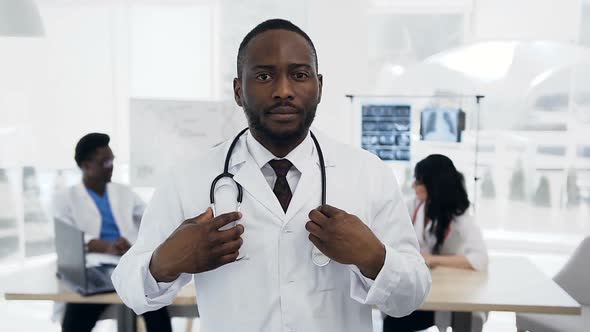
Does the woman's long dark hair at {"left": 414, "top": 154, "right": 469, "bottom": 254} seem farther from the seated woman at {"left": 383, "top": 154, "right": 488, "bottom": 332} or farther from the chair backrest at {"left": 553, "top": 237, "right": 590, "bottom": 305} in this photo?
the chair backrest at {"left": 553, "top": 237, "right": 590, "bottom": 305}

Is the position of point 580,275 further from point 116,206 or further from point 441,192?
point 116,206

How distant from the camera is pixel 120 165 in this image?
419 cm

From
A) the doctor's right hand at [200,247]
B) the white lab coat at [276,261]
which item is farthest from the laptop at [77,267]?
the doctor's right hand at [200,247]

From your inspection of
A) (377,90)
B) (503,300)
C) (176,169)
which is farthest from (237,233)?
(377,90)

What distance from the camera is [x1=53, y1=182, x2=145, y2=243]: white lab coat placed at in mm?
2510

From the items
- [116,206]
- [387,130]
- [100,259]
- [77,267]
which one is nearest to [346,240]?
[77,267]

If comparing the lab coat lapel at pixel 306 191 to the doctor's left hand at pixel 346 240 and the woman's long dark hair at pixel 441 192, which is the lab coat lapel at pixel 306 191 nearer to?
the doctor's left hand at pixel 346 240

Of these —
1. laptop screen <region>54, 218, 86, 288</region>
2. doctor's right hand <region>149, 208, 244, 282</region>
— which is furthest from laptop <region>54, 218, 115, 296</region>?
doctor's right hand <region>149, 208, 244, 282</region>

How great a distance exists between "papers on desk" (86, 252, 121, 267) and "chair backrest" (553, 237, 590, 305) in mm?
1958

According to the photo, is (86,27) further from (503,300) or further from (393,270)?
(393,270)

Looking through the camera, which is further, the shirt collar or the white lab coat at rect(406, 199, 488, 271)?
the white lab coat at rect(406, 199, 488, 271)

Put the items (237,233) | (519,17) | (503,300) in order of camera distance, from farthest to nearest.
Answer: (519,17) → (503,300) → (237,233)

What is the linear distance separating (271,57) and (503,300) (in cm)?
144

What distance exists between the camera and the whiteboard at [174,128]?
3.05m
